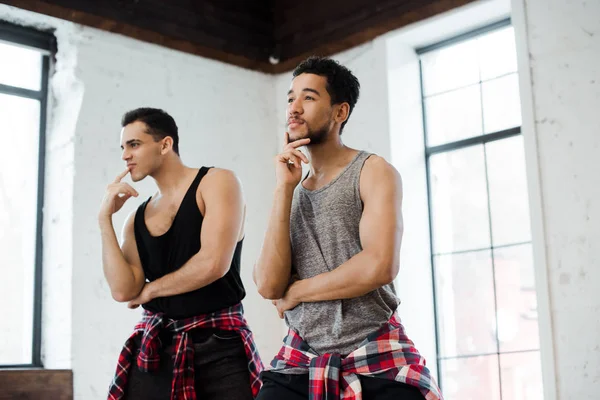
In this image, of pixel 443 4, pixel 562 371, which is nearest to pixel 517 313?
pixel 562 371

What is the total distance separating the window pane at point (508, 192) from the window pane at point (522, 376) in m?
0.57

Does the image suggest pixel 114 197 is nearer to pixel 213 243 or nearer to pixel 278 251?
pixel 213 243

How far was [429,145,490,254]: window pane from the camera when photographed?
4180 mm

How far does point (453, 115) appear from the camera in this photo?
436 centimetres

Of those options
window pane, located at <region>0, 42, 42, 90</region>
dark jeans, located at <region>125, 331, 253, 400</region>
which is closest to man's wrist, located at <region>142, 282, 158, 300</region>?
dark jeans, located at <region>125, 331, 253, 400</region>

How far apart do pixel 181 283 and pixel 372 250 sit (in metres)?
0.79

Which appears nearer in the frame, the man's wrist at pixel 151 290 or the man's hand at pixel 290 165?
the man's hand at pixel 290 165

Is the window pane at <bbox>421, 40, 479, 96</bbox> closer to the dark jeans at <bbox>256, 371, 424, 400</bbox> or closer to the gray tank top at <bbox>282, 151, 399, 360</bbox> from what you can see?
the gray tank top at <bbox>282, 151, 399, 360</bbox>

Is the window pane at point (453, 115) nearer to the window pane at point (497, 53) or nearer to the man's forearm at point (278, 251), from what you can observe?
the window pane at point (497, 53)

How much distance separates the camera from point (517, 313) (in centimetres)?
397

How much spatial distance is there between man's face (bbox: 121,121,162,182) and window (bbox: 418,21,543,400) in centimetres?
203

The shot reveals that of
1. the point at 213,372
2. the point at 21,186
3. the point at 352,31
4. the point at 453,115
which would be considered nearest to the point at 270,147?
the point at 352,31

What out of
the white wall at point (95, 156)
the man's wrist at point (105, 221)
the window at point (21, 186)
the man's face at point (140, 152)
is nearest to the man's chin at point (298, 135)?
the man's face at point (140, 152)

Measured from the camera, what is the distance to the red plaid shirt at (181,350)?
8.14 ft
